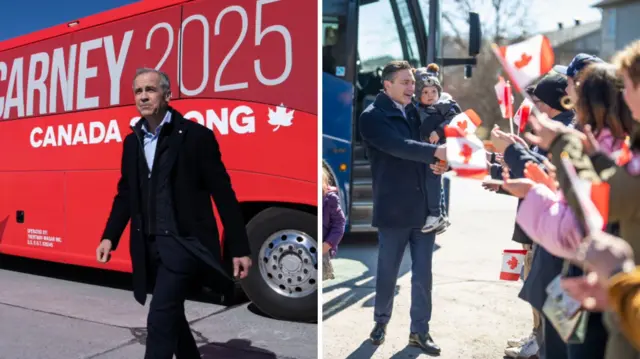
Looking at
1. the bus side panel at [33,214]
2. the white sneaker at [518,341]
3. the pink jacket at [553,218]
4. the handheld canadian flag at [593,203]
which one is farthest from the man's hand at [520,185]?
the bus side panel at [33,214]

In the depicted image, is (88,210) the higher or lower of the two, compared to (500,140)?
lower

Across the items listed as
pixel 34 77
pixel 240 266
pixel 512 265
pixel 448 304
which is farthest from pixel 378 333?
pixel 34 77

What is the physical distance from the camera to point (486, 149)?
148cm

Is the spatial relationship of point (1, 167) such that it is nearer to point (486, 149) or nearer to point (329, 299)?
point (329, 299)

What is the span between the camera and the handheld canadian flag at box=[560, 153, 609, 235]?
1105 millimetres

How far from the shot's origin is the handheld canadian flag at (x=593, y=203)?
43.5 inches

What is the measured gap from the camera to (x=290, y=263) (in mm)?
2793

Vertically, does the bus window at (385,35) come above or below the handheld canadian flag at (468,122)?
above

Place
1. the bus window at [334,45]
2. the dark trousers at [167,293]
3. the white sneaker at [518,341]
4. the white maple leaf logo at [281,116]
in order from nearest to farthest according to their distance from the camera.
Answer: the dark trousers at [167,293]
the white maple leaf logo at [281,116]
the white sneaker at [518,341]
the bus window at [334,45]

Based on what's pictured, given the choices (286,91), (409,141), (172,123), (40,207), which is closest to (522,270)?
(409,141)

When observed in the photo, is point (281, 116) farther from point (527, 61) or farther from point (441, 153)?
point (527, 61)

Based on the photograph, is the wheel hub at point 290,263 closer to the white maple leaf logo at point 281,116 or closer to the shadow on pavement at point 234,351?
the shadow on pavement at point 234,351

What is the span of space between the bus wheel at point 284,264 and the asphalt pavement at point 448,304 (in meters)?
0.26

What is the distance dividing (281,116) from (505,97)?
125cm
